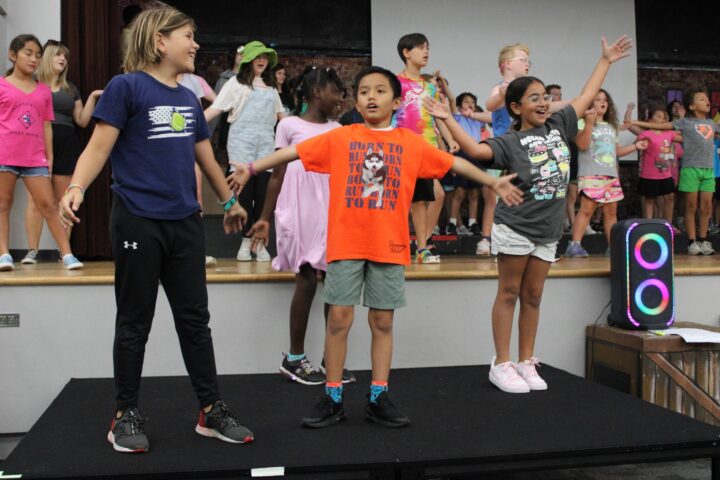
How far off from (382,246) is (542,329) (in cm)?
170

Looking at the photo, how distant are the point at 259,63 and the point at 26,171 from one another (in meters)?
1.57

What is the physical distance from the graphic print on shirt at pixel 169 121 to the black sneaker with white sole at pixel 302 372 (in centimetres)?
135

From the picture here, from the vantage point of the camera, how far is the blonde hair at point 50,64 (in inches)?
189

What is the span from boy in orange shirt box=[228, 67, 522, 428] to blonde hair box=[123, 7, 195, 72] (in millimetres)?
490

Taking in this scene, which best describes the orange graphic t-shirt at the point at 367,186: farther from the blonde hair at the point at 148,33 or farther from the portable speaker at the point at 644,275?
the portable speaker at the point at 644,275

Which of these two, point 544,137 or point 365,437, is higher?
point 544,137

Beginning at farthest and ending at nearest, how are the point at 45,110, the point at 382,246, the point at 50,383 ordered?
1. the point at 45,110
2. the point at 50,383
3. the point at 382,246

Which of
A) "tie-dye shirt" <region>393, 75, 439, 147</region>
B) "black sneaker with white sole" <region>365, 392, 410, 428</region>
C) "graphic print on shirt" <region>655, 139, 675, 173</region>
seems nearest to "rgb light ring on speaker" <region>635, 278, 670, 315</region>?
"tie-dye shirt" <region>393, 75, 439, 147</region>

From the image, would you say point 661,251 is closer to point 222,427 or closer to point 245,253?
point 222,427

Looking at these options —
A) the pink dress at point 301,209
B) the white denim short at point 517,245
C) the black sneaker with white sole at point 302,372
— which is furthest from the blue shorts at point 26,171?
the white denim short at point 517,245

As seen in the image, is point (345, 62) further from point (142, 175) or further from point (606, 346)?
point (142, 175)

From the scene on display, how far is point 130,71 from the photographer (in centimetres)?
257

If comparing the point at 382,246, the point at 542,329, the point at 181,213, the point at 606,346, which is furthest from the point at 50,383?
the point at 606,346

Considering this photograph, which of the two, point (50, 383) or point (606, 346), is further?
point (606, 346)
